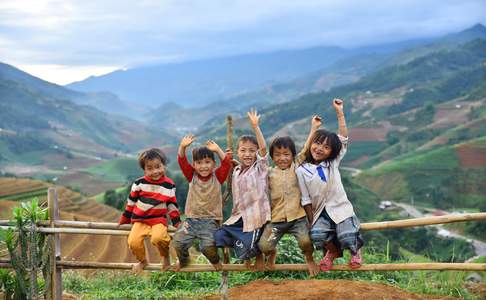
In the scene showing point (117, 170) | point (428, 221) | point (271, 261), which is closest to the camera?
point (428, 221)

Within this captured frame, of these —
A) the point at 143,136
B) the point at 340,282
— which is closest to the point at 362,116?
the point at 143,136

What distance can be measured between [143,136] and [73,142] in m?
44.3

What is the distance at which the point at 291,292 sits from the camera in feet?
14.3

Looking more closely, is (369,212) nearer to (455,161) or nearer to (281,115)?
(455,161)

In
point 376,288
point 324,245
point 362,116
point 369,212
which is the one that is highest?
point 362,116

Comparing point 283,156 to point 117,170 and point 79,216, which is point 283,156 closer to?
point 79,216

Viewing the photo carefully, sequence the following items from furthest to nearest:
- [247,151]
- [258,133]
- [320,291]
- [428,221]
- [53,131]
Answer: [53,131] < [320,291] < [247,151] < [258,133] < [428,221]

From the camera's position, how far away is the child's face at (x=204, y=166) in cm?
410

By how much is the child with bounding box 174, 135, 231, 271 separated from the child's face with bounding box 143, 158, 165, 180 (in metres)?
0.23

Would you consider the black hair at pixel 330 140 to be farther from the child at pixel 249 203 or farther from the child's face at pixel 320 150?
the child at pixel 249 203

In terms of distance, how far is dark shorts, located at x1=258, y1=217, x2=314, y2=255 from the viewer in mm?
3953

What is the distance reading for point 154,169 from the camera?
424 centimetres

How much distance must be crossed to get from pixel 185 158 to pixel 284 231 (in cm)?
99

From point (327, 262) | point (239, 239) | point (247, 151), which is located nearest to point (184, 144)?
point (247, 151)
